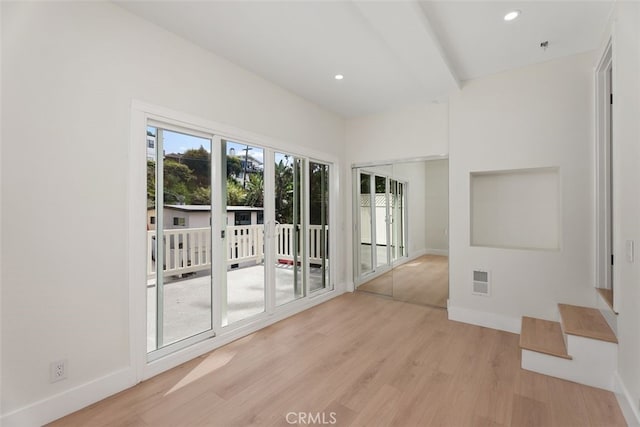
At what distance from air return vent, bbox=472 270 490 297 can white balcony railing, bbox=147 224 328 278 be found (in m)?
2.18

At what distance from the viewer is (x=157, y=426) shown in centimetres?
165

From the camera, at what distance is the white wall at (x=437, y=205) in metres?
3.79

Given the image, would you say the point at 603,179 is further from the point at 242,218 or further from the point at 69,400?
the point at 69,400

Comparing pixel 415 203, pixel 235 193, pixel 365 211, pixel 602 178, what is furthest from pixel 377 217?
pixel 602 178

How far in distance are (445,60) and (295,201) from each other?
2288 millimetres

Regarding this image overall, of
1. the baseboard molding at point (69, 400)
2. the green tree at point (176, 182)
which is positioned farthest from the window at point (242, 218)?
the baseboard molding at point (69, 400)

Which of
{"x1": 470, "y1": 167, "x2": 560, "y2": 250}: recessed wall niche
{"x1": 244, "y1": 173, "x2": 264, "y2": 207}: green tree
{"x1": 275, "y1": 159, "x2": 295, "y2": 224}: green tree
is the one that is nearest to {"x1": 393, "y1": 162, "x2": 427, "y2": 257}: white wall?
{"x1": 470, "y1": 167, "x2": 560, "y2": 250}: recessed wall niche

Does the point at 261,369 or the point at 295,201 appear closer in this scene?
the point at 261,369

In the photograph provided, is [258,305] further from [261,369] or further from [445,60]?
[445,60]

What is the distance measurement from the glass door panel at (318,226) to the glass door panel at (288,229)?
26 cm

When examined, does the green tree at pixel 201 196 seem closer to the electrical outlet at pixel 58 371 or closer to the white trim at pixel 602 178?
the electrical outlet at pixel 58 371

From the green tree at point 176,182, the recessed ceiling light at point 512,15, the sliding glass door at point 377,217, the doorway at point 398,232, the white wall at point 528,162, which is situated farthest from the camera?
the sliding glass door at point 377,217

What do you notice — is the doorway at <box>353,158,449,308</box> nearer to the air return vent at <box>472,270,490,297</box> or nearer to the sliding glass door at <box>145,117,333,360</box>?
the air return vent at <box>472,270,490,297</box>

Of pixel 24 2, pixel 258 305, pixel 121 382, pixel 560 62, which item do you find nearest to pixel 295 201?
pixel 258 305
